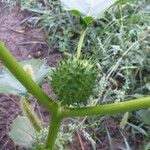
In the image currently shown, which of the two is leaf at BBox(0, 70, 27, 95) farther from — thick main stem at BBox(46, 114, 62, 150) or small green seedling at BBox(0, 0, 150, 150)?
thick main stem at BBox(46, 114, 62, 150)

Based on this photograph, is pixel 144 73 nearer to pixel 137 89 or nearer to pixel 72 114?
pixel 137 89

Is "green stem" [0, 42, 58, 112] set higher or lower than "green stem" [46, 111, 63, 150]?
higher

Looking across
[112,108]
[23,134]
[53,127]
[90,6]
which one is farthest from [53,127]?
[23,134]

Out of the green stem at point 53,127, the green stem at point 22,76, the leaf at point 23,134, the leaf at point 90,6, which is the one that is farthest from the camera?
the leaf at point 23,134

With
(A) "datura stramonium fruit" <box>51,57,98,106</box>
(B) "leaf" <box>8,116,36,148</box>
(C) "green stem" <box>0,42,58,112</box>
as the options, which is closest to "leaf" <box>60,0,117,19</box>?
(A) "datura stramonium fruit" <box>51,57,98,106</box>

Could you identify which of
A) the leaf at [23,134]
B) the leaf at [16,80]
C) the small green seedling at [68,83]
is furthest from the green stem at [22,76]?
the leaf at [23,134]

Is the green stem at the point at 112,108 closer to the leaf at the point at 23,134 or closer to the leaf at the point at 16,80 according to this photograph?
the leaf at the point at 16,80
